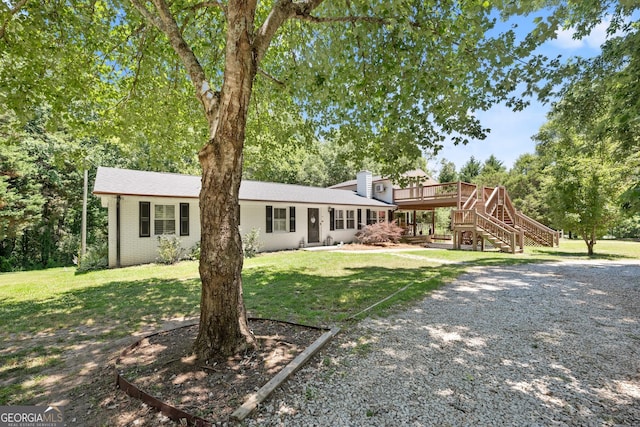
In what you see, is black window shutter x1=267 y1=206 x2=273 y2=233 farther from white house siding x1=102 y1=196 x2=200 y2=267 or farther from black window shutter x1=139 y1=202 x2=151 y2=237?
black window shutter x1=139 y1=202 x2=151 y2=237

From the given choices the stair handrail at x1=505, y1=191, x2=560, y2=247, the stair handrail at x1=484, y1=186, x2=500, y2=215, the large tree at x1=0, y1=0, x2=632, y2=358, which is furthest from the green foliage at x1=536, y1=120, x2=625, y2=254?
the large tree at x1=0, y1=0, x2=632, y2=358

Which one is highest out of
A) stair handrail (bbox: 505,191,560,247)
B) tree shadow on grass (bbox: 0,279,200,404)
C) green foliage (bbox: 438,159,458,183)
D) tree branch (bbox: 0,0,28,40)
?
green foliage (bbox: 438,159,458,183)

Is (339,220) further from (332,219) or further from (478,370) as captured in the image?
(478,370)

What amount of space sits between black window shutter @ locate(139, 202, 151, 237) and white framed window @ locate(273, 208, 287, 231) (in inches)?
233

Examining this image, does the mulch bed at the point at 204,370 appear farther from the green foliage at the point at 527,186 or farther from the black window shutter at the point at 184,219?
the green foliage at the point at 527,186

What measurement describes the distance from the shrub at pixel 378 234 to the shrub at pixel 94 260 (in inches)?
517

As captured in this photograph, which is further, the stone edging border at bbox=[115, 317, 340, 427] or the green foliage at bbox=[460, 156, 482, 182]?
the green foliage at bbox=[460, 156, 482, 182]

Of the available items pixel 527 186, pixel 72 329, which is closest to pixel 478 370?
pixel 72 329

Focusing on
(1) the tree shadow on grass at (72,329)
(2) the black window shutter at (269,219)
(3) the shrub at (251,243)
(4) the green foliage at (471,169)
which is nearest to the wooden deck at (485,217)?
(2) the black window shutter at (269,219)

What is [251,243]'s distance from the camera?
13.6 meters

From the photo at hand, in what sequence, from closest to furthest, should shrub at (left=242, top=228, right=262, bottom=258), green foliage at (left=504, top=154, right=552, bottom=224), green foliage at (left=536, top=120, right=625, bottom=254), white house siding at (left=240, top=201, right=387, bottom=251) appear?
green foliage at (left=536, top=120, right=625, bottom=254), shrub at (left=242, top=228, right=262, bottom=258), white house siding at (left=240, top=201, right=387, bottom=251), green foliage at (left=504, top=154, right=552, bottom=224)

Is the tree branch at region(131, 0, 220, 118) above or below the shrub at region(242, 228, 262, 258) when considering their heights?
above

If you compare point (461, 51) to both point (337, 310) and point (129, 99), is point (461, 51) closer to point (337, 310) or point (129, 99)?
point (337, 310)

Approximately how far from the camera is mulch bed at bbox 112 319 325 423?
8.15ft
